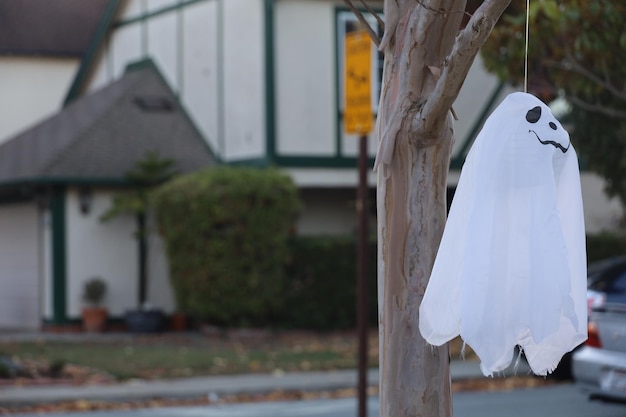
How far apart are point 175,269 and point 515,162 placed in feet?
53.3

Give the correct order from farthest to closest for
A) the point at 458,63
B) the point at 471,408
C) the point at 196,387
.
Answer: the point at 196,387 < the point at 471,408 < the point at 458,63

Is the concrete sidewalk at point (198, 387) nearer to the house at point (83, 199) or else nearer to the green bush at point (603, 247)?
the green bush at point (603, 247)

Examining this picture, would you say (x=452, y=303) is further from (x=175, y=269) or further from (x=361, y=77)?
(x=175, y=269)

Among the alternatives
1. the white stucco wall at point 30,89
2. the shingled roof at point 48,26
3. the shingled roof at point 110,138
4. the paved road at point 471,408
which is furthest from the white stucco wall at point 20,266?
the paved road at point 471,408

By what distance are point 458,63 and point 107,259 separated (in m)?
18.2

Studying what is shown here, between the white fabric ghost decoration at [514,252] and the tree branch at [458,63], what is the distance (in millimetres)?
193

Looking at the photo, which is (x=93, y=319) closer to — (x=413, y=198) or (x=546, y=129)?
(x=413, y=198)

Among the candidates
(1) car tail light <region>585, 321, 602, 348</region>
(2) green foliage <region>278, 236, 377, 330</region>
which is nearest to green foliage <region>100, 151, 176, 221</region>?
(2) green foliage <region>278, 236, 377, 330</region>

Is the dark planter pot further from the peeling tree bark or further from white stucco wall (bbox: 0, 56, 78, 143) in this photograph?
the peeling tree bark

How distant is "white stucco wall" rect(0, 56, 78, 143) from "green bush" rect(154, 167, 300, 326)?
10.6 metres

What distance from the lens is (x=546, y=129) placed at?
156 inches

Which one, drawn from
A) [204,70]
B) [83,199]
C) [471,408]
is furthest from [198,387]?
[204,70]

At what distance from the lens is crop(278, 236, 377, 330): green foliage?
19.8 metres

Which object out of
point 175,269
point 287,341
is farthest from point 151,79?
point 287,341
